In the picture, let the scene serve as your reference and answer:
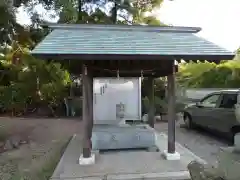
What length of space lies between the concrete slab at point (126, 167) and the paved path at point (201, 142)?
0.53 metres

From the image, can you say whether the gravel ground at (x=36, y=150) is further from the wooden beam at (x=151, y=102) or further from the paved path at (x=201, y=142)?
the paved path at (x=201, y=142)

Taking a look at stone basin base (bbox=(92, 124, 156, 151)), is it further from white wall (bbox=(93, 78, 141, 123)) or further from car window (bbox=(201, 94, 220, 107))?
car window (bbox=(201, 94, 220, 107))

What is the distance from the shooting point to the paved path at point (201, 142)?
646 cm

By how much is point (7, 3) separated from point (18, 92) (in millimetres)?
7972

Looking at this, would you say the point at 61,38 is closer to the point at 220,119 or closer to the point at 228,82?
the point at 220,119

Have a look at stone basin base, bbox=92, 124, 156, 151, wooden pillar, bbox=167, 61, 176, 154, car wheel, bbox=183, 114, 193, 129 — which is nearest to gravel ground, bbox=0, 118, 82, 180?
stone basin base, bbox=92, 124, 156, 151

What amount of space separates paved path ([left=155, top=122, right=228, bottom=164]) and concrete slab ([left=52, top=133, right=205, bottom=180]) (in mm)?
527

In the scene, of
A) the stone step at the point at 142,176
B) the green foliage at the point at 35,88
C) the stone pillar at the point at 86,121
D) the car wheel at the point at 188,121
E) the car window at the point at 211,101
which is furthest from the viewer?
the green foliage at the point at 35,88

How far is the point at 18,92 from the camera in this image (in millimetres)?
13953

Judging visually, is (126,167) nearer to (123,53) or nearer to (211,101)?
(123,53)

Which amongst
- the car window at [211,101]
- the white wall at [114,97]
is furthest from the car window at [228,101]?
the white wall at [114,97]

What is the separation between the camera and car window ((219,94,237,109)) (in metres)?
7.17

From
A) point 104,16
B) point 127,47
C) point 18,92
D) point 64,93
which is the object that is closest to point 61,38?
point 127,47

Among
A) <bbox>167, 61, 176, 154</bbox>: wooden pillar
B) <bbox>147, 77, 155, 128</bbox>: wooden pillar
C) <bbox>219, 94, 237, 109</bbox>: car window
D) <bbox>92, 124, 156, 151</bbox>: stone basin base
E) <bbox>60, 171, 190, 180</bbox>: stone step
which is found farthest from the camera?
<bbox>147, 77, 155, 128</bbox>: wooden pillar
